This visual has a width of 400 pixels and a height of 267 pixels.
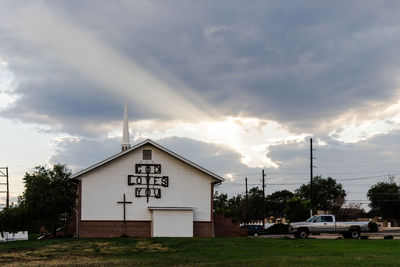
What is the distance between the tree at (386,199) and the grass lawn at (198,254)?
236ft

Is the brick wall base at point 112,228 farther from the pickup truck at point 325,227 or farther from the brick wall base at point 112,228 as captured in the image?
the pickup truck at point 325,227

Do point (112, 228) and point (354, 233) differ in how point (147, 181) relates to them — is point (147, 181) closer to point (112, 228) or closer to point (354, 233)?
point (112, 228)

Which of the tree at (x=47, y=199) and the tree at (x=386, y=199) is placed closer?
the tree at (x=47, y=199)

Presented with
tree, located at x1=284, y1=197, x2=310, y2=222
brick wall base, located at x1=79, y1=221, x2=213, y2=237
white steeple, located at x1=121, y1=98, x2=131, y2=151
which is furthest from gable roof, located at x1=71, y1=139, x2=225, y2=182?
tree, located at x1=284, y1=197, x2=310, y2=222

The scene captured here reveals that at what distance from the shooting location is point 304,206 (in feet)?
295

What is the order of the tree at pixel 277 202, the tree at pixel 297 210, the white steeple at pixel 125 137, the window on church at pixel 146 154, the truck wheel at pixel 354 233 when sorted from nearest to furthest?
1. the truck wheel at pixel 354 233
2. the window on church at pixel 146 154
3. the white steeple at pixel 125 137
4. the tree at pixel 297 210
5. the tree at pixel 277 202

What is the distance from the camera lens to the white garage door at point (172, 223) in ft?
142

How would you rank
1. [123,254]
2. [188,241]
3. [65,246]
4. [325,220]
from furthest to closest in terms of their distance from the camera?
[325,220]
[188,241]
[65,246]
[123,254]

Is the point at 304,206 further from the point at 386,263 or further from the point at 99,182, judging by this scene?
the point at 386,263

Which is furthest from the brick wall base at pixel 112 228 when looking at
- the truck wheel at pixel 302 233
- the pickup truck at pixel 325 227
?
the truck wheel at pixel 302 233

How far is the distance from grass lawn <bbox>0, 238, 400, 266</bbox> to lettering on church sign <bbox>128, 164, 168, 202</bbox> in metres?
9.02

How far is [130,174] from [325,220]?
15.8 meters

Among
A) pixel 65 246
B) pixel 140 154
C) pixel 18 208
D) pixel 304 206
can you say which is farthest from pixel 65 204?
pixel 304 206

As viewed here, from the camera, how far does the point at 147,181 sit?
144ft
